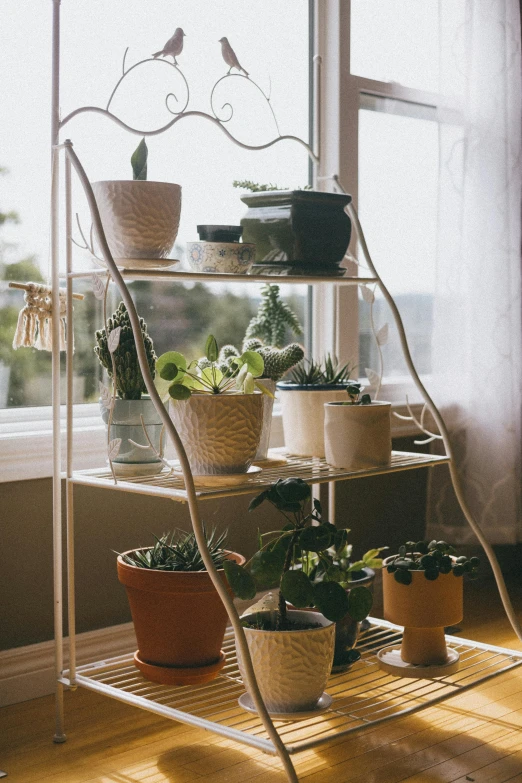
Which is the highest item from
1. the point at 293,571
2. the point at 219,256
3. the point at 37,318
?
the point at 219,256

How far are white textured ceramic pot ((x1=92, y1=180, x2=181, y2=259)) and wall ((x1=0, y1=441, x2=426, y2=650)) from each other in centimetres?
59

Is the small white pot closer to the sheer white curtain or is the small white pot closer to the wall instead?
the wall

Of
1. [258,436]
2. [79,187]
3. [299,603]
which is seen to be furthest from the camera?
[79,187]

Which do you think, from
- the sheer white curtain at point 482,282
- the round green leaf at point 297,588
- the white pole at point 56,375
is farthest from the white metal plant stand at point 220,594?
the sheer white curtain at point 482,282

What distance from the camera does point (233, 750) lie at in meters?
1.67

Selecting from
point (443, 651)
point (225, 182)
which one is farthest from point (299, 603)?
point (225, 182)

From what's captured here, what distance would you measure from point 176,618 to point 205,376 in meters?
0.42

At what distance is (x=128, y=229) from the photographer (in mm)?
1570

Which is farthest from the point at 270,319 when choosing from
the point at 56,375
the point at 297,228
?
the point at 56,375

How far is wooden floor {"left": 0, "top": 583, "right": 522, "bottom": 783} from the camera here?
5.17 feet

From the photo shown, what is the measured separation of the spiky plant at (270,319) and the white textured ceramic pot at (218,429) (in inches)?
25.4

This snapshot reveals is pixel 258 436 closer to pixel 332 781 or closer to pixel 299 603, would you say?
pixel 299 603

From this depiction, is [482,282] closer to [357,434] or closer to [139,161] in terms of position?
[357,434]

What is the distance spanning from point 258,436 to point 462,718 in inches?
28.1
